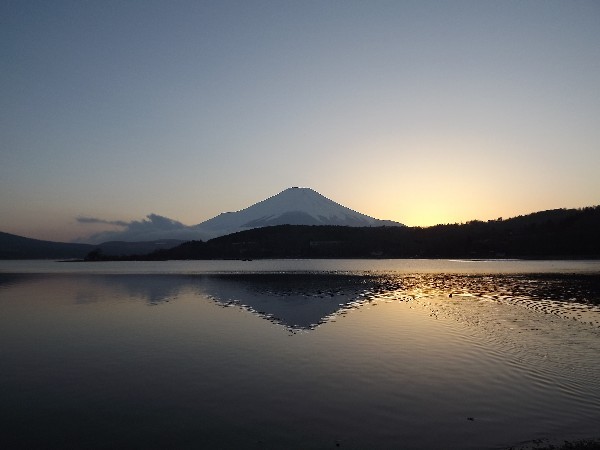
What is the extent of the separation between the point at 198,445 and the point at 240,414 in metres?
2.82

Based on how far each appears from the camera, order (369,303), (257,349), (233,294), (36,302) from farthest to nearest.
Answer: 1. (233,294)
2. (36,302)
3. (369,303)
4. (257,349)

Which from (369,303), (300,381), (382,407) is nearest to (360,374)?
(300,381)

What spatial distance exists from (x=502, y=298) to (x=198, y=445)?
50.8 meters

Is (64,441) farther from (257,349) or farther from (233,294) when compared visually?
(233,294)

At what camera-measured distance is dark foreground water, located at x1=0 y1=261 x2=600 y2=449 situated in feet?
48.9

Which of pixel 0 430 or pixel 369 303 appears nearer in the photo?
pixel 0 430

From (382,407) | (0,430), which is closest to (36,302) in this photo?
(0,430)

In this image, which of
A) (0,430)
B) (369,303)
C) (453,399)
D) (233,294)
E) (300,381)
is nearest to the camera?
(0,430)

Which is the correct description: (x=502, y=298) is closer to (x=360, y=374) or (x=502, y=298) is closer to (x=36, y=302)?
(x=360, y=374)

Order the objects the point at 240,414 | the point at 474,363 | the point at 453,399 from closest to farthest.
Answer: the point at 240,414
the point at 453,399
the point at 474,363

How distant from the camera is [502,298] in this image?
55.2m

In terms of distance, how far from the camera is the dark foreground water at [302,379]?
14891 millimetres

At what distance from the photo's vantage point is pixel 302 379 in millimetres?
21453

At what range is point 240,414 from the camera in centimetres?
1664
